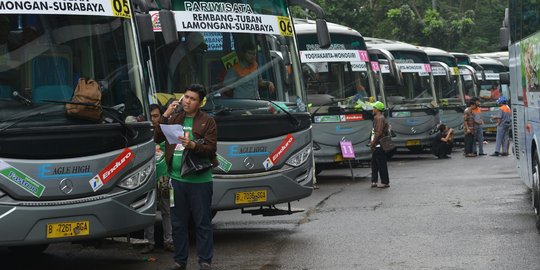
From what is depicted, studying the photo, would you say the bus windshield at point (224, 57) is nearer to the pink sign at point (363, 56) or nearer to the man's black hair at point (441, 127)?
the pink sign at point (363, 56)

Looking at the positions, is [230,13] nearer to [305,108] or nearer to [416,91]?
[305,108]

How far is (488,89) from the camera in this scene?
38406 mm

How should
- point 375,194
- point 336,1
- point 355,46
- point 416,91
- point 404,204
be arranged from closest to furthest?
point 404,204 < point 375,194 < point 355,46 < point 416,91 < point 336,1

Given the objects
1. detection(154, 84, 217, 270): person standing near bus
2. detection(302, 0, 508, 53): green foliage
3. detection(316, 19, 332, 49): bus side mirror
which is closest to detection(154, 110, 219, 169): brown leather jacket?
detection(154, 84, 217, 270): person standing near bus

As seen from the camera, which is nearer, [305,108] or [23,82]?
[23,82]

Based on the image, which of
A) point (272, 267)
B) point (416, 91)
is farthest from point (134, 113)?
point (416, 91)

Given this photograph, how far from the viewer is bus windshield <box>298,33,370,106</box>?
21.1 m

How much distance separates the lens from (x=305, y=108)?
1290 centimetres

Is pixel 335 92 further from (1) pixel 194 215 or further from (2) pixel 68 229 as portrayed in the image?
(2) pixel 68 229

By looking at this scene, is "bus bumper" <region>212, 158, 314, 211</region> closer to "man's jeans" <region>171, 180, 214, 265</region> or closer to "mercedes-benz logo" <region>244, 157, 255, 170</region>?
"mercedes-benz logo" <region>244, 157, 255, 170</region>

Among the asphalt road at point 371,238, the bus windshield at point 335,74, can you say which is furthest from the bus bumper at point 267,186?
the bus windshield at point 335,74

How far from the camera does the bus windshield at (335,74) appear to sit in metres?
21.1

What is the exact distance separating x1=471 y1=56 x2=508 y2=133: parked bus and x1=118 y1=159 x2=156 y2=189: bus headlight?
28.1 metres

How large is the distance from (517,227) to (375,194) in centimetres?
560
